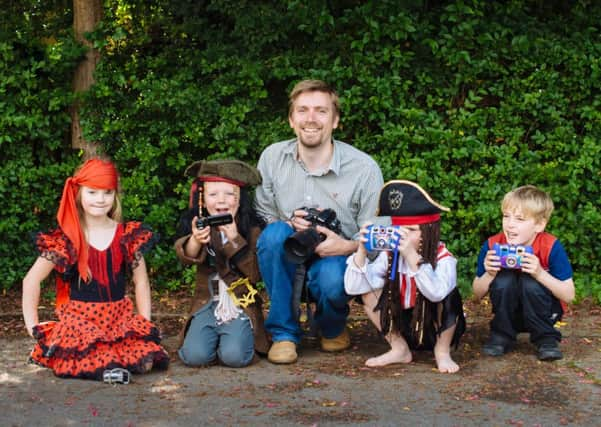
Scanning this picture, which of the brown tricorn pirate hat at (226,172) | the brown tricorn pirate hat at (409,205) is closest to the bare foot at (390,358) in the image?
the brown tricorn pirate hat at (409,205)

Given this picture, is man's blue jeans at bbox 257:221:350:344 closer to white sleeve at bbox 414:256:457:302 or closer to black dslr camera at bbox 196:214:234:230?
black dslr camera at bbox 196:214:234:230

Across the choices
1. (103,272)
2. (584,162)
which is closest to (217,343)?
(103,272)

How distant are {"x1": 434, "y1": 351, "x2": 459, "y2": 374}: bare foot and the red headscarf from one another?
1.90 m

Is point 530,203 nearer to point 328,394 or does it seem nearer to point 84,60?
point 328,394

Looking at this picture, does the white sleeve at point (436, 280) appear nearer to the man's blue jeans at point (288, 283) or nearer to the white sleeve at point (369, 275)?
the white sleeve at point (369, 275)

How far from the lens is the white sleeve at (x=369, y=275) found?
4.83m

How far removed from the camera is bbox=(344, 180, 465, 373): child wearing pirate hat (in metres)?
4.69

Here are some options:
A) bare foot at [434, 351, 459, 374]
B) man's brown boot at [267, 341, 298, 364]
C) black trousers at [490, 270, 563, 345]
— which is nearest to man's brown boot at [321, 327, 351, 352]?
man's brown boot at [267, 341, 298, 364]

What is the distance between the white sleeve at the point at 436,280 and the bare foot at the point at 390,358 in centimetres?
42

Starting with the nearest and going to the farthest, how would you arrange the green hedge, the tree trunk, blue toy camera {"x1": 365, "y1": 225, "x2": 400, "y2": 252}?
blue toy camera {"x1": 365, "y1": 225, "x2": 400, "y2": 252} → the green hedge → the tree trunk

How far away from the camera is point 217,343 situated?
5043 mm

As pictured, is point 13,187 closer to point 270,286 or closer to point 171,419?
point 270,286

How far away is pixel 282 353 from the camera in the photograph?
4.95m

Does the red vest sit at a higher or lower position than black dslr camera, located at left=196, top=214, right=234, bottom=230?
lower
